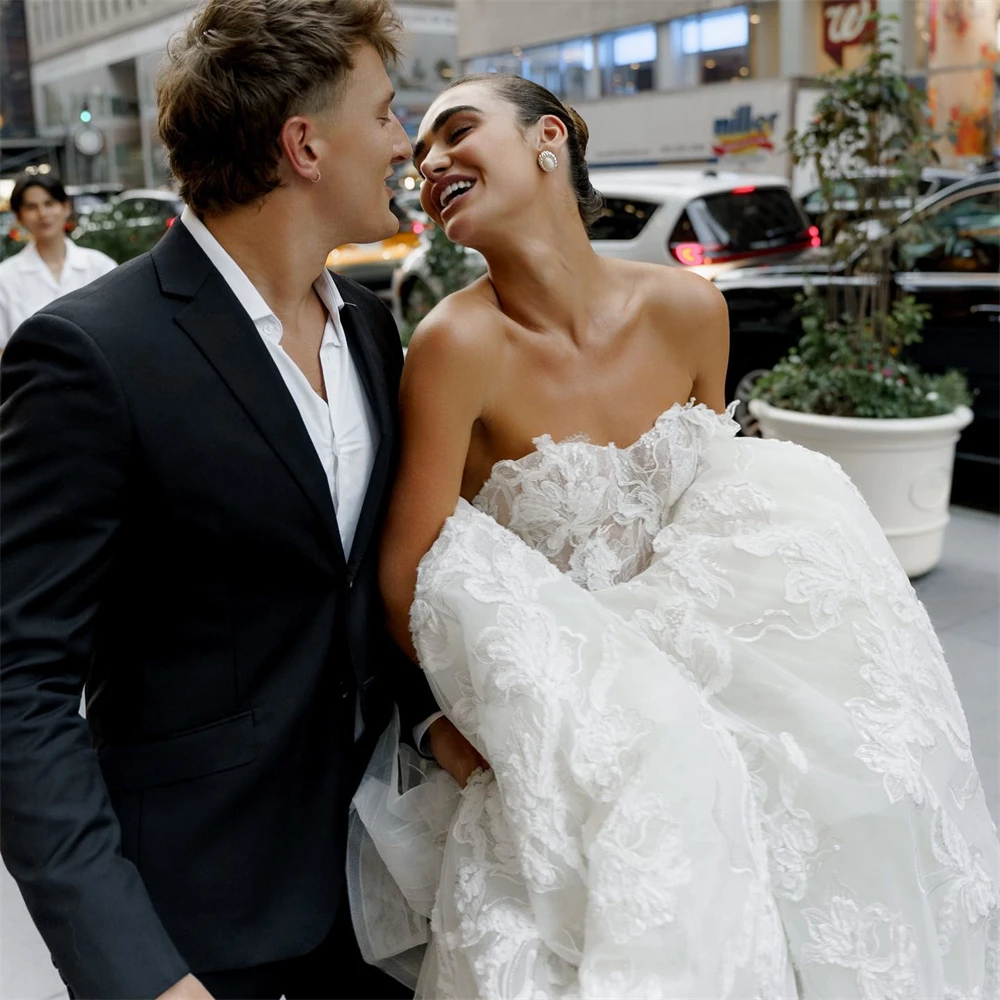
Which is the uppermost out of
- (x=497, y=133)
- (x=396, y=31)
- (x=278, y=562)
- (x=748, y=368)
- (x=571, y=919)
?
(x=396, y=31)

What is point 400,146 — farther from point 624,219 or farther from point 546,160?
point 624,219

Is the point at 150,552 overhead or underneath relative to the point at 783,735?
overhead

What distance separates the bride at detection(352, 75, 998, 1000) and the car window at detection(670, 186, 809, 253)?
18.6ft

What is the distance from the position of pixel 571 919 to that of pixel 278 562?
58 centimetres

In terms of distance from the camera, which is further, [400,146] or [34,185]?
[34,185]

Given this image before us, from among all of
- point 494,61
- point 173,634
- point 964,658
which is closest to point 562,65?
point 494,61

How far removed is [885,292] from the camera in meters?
5.23

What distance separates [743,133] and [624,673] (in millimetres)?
16571

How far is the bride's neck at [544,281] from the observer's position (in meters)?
1.72

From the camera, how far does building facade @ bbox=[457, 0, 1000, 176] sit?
46.7 feet

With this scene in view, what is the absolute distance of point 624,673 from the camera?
1.45 m

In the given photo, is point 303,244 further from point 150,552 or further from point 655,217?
point 655,217

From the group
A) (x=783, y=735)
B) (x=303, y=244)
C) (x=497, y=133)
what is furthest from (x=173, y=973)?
(x=497, y=133)

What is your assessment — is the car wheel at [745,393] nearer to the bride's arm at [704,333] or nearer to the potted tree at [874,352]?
the potted tree at [874,352]
